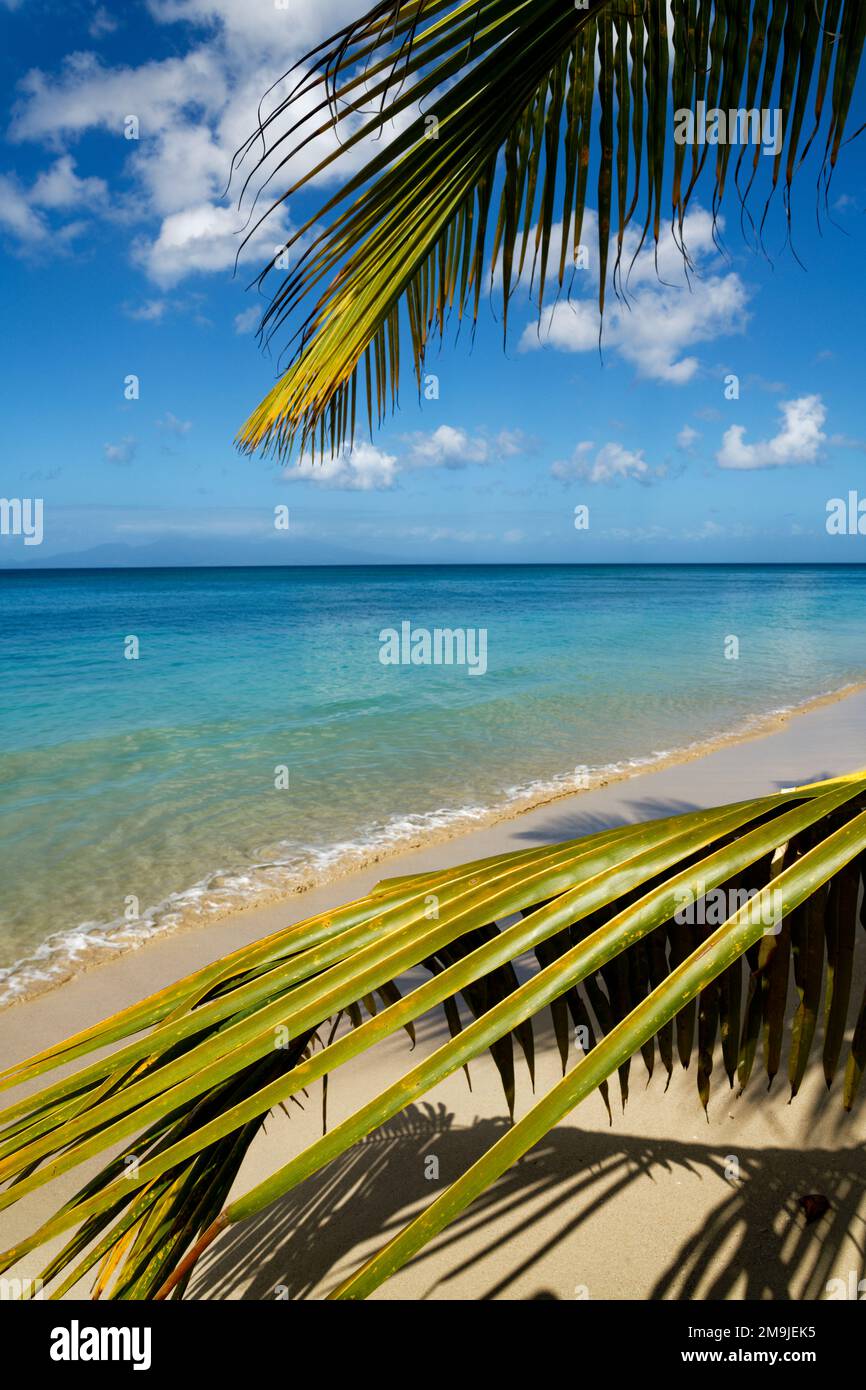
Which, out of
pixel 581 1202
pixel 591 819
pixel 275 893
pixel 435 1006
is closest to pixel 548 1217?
pixel 581 1202

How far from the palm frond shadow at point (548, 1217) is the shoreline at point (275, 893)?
326 cm

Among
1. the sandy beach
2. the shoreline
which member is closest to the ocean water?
the shoreline

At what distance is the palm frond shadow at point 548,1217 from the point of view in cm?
237

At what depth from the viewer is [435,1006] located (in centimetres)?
69

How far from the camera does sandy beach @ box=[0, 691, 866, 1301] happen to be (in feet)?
7.86

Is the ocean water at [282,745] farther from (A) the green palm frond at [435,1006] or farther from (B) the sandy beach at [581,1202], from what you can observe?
(A) the green palm frond at [435,1006]

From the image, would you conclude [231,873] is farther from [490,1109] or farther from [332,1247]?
[332,1247]

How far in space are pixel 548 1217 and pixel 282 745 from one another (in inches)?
384

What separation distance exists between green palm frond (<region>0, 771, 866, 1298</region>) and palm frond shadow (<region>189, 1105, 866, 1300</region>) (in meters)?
1.85

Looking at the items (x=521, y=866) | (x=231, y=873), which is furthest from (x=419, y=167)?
(x=231, y=873)

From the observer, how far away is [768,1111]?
3021 millimetres

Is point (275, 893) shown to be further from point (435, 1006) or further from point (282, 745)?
point (435, 1006)

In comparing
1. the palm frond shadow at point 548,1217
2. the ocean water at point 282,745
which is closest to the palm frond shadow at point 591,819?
the ocean water at point 282,745
